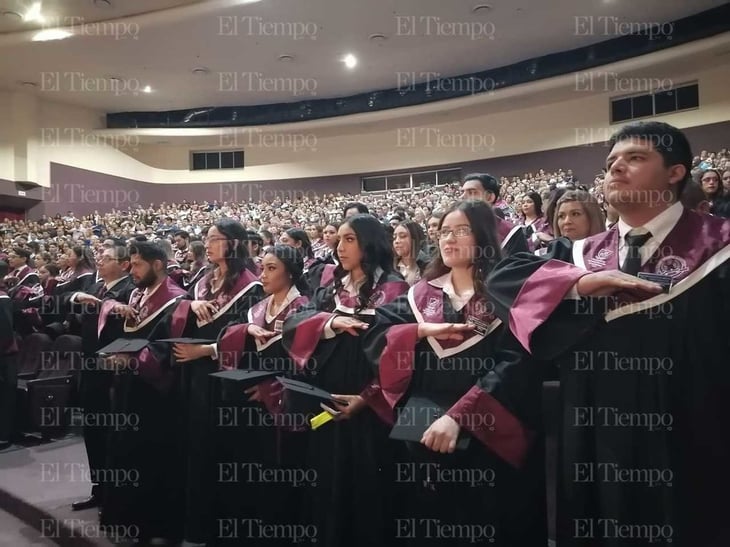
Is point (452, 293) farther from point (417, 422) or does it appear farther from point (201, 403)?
point (201, 403)

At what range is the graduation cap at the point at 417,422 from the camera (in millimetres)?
1688

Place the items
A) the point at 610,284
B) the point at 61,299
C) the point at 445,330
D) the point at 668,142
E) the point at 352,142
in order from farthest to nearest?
the point at 352,142, the point at 61,299, the point at 445,330, the point at 668,142, the point at 610,284

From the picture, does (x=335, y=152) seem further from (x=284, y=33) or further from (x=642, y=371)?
(x=642, y=371)

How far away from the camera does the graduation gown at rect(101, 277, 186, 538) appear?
3.09m

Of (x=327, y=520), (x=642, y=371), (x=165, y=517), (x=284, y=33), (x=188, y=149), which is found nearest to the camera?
(x=642, y=371)

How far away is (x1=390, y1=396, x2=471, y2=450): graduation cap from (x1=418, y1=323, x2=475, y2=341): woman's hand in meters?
0.24

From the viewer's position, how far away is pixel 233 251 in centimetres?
314

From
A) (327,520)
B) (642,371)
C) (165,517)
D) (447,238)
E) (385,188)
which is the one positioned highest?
(385,188)

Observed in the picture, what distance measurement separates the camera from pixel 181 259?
7.49 metres

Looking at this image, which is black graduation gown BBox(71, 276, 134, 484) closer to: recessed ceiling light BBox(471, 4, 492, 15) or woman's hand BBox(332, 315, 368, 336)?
woman's hand BBox(332, 315, 368, 336)

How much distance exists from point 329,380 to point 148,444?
1.43 m

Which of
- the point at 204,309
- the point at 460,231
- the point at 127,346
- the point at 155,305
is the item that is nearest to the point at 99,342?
the point at 155,305

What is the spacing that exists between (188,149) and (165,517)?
19588 millimetres

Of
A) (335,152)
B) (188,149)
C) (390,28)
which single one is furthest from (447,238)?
(188,149)
